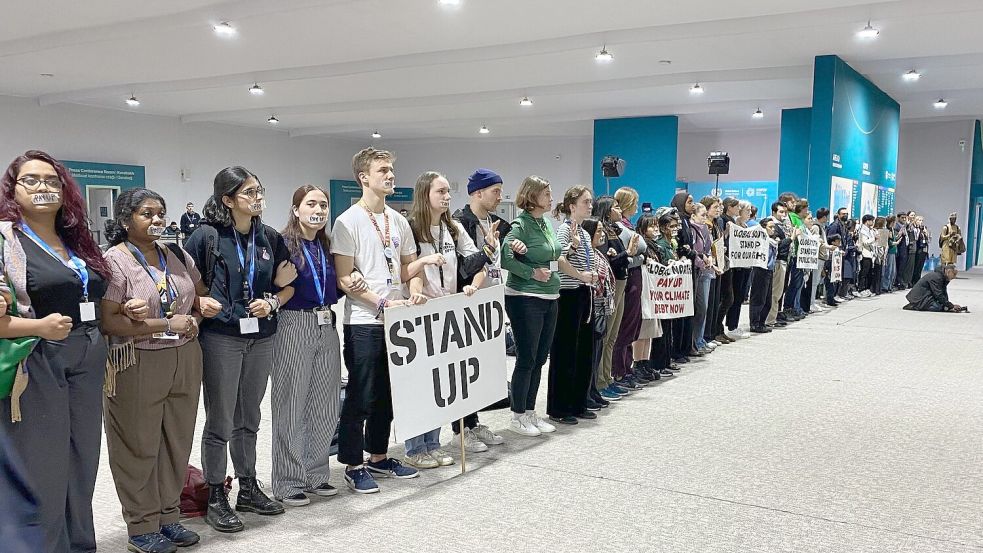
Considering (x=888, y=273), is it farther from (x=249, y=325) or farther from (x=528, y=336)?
(x=249, y=325)

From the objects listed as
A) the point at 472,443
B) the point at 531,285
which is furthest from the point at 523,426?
the point at 531,285

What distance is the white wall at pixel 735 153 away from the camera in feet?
68.3

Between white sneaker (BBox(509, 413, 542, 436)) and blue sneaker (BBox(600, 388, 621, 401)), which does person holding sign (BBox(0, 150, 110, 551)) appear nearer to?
white sneaker (BBox(509, 413, 542, 436))

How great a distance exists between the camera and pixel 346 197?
81.2ft

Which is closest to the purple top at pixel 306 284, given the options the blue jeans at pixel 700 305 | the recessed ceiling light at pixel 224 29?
the blue jeans at pixel 700 305

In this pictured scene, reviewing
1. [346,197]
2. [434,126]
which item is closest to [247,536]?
[434,126]

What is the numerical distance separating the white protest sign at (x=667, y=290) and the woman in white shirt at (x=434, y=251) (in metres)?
2.20

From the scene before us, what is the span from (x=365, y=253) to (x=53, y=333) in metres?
1.46

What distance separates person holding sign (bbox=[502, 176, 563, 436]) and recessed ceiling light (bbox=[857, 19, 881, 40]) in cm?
685

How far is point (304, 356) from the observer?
3.39m

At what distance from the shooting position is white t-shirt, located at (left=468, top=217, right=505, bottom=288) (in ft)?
14.0

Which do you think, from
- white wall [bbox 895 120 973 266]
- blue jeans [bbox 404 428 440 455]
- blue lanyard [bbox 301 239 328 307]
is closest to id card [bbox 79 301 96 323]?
blue lanyard [bbox 301 239 328 307]

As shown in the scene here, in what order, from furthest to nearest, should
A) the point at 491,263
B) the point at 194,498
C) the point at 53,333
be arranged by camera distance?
the point at 491,263
the point at 194,498
the point at 53,333

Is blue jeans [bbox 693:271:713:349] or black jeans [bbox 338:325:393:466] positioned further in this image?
blue jeans [bbox 693:271:713:349]
